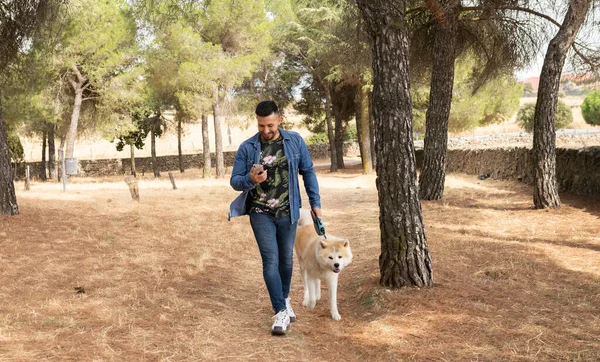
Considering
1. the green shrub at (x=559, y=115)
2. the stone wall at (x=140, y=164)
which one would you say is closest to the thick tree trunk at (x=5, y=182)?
the stone wall at (x=140, y=164)

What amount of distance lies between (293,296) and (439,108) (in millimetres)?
7569

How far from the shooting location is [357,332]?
4.66m

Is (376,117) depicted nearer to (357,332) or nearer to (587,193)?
(357,332)

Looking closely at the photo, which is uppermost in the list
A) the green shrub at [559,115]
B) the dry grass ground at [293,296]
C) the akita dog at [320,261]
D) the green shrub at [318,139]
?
the green shrub at [559,115]

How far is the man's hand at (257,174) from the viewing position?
417 centimetres

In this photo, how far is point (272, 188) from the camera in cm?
454

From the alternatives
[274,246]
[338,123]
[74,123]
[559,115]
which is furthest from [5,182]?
[559,115]

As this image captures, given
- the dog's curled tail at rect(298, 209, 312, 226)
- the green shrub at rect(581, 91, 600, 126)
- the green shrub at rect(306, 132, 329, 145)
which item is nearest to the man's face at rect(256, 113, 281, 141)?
the dog's curled tail at rect(298, 209, 312, 226)

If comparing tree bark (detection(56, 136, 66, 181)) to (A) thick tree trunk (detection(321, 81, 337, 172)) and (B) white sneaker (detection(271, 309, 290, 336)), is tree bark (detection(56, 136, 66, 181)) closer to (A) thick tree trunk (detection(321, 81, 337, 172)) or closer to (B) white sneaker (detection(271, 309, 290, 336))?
(A) thick tree trunk (detection(321, 81, 337, 172))

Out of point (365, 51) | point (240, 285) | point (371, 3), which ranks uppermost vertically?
point (365, 51)

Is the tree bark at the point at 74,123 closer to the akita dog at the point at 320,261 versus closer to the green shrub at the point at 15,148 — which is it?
the green shrub at the point at 15,148

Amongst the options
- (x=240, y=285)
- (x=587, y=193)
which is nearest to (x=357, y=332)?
(x=240, y=285)

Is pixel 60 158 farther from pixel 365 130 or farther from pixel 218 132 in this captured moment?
pixel 365 130

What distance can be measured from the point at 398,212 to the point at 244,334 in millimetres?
2083
